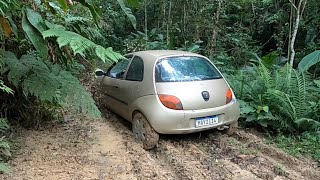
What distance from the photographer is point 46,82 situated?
3.60 m

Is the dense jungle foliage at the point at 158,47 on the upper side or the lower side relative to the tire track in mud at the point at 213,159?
upper

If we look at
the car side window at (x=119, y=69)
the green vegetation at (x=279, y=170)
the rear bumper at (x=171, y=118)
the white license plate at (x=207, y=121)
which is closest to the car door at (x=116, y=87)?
the car side window at (x=119, y=69)

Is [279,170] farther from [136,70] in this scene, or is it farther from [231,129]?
[136,70]

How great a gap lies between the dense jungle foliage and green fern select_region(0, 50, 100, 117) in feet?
0.04

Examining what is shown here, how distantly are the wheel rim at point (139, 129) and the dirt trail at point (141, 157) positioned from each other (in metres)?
0.12

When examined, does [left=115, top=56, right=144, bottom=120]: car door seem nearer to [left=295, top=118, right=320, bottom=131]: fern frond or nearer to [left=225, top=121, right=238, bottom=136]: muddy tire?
[left=225, top=121, right=238, bottom=136]: muddy tire

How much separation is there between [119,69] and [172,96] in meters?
1.67

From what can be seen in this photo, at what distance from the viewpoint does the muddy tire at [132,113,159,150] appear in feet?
14.9

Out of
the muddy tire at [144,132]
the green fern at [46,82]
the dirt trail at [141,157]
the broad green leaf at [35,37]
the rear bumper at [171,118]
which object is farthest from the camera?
the muddy tire at [144,132]

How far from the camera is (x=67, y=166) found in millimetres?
3852

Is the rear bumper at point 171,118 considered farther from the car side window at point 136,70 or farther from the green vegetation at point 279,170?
the green vegetation at point 279,170

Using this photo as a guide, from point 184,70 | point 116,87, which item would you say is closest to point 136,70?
point 116,87

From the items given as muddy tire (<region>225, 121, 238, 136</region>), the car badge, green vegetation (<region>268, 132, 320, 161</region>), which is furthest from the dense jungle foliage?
the car badge

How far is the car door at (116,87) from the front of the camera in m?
5.40
